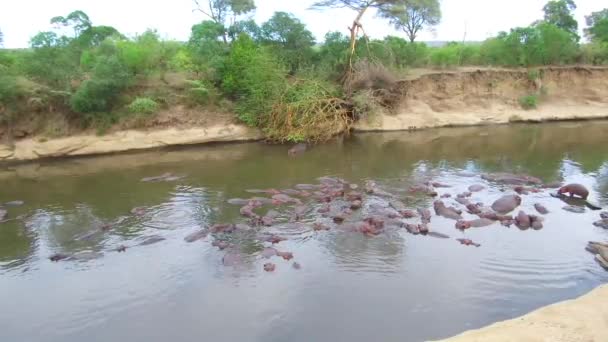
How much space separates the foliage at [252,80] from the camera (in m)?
24.8

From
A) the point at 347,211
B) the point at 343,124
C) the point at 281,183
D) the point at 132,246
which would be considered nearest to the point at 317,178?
the point at 281,183

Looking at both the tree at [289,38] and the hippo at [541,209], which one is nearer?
the hippo at [541,209]

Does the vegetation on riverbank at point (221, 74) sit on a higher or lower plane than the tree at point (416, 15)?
lower

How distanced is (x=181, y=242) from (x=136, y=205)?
3.85m

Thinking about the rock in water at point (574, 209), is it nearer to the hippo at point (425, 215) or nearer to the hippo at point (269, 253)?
the hippo at point (425, 215)

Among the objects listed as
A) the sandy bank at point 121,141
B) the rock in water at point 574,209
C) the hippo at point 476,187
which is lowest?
the rock in water at point 574,209

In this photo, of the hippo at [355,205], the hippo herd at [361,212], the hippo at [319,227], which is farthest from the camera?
the hippo at [355,205]

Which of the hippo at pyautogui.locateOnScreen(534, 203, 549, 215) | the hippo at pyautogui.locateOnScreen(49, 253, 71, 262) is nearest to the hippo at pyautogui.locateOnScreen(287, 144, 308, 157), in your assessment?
the hippo at pyautogui.locateOnScreen(534, 203, 549, 215)

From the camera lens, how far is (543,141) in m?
23.8

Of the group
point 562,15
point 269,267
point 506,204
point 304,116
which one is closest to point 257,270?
point 269,267

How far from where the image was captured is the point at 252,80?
24812mm

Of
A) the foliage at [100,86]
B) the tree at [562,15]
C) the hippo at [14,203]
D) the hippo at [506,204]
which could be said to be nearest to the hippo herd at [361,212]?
the hippo at [506,204]

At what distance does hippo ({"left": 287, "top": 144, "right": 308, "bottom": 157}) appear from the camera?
2168cm

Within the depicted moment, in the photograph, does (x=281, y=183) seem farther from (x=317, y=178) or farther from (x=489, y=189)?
(x=489, y=189)
